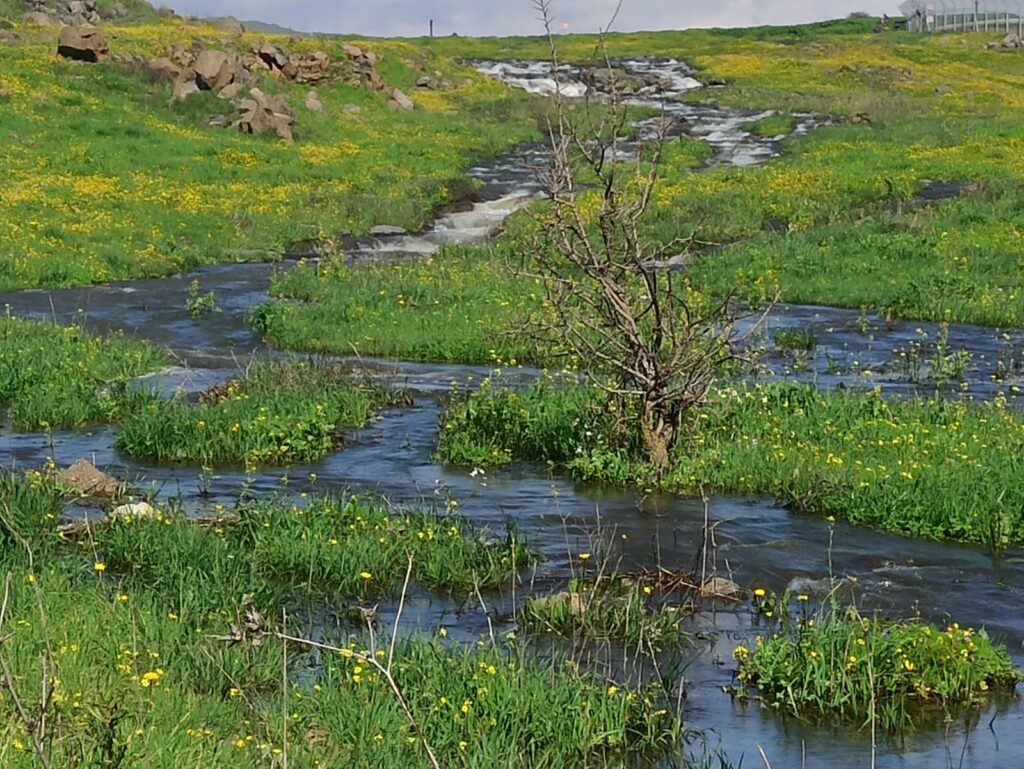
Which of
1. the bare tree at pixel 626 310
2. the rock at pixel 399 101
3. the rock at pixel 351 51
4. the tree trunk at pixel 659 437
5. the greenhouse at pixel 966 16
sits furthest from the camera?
the greenhouse at pixel 966 16

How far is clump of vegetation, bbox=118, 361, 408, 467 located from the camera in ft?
45.4

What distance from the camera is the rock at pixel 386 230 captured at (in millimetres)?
31578

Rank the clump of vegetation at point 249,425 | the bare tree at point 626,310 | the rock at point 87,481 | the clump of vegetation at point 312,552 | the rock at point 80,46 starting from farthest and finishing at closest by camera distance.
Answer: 1. the rock at point 80,46
2. the clump of vegetation at point 249,425
3. the rock at point 87,481
4. the bare tree at point 626,310
5. the clump of vegetation at point 312,552

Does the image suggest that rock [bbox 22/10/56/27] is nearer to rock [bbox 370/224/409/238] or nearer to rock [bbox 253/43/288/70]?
rock [bbox 253/43/288/70]

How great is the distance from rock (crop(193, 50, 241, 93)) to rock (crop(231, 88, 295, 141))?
1.29 m

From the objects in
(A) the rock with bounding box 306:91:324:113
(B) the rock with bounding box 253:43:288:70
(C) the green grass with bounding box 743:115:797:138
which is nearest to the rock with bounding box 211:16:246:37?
(B) the rock with bounding box 253:43:288:70

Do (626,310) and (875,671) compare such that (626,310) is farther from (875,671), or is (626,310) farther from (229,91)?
(229,91)

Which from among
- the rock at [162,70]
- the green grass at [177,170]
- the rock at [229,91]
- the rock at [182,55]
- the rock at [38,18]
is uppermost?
the rock at [38,18]

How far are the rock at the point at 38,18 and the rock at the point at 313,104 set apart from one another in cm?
1452

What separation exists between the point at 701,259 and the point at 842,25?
114204mm

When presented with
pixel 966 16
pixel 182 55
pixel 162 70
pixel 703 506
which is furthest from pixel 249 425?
pixel 966 16

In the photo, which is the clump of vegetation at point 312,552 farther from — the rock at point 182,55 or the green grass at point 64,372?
the rock at point 182,55

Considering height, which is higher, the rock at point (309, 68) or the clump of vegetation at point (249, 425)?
the rock at point (309, 68)

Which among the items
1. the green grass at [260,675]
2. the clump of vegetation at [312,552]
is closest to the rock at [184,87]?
the clump of vegetation at [312,552]
